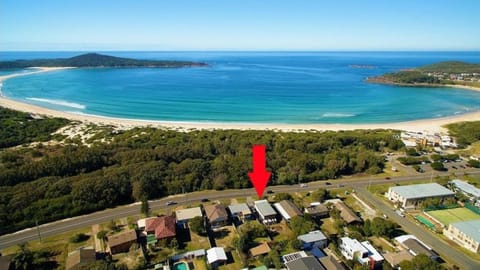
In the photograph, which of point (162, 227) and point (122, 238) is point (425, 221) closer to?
point (162, 227)

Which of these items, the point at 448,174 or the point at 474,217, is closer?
the point at 474,217

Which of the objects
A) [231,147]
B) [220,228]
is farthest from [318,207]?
[231,147]

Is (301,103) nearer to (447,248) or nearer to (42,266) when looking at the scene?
(447,248)

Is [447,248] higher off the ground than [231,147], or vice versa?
[231,147]

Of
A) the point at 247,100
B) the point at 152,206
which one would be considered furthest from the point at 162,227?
the point at 247,100

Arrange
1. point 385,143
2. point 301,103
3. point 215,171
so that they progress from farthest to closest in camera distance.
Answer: point 301,103 < point 385,143 < point 215,171

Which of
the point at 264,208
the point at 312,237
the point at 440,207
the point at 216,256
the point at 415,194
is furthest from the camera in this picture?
the point at 415,194
